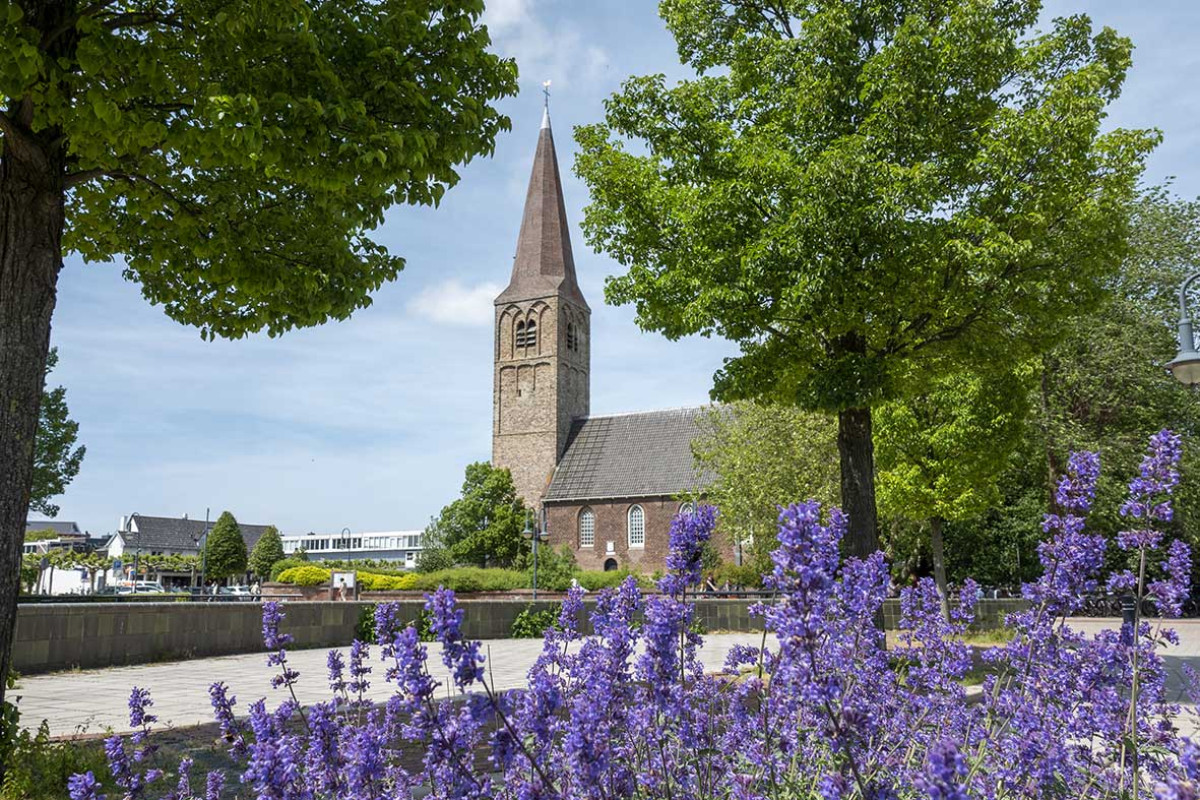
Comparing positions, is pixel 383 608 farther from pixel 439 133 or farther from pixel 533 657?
pixel 533 657

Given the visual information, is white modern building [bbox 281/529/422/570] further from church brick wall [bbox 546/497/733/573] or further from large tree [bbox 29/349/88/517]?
large tree [bbox 29/349/88/517]

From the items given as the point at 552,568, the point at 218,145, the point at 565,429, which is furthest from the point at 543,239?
the point at 218,145

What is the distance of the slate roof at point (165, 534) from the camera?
277ft

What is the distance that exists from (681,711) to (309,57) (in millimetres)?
5225

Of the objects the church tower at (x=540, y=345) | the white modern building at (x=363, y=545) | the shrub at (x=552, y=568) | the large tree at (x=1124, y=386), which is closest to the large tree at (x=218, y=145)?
the shrub at (x=552, y=568)

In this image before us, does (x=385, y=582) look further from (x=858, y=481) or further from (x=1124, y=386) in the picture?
(x=1124, y=386)

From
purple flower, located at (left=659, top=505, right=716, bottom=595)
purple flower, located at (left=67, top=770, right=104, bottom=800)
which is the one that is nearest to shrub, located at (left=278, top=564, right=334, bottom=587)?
purple flower, located at (left=67, top=770, right=104, bottom=800)

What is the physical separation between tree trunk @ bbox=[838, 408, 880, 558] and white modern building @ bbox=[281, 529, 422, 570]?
111 metres

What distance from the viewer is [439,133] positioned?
22.1 feet

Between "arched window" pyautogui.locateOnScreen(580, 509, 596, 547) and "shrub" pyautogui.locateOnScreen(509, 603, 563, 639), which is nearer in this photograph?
"shrub" pyautogui.locateOnScreen(509, 603, 563, 639)

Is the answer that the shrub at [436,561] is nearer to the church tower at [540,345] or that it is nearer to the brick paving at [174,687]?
the church tower at [540,345]

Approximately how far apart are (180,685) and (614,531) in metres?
45.5

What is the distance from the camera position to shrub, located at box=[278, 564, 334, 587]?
3272cm

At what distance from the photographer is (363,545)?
12912 cm
